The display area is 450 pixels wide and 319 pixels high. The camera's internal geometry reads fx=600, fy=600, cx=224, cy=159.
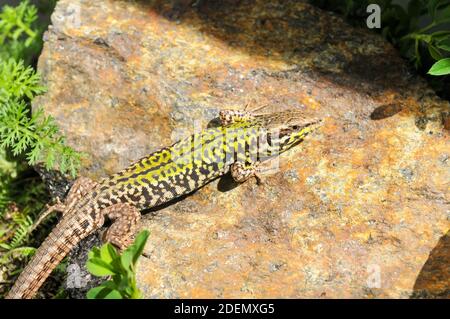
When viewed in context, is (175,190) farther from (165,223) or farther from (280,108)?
(280,108)

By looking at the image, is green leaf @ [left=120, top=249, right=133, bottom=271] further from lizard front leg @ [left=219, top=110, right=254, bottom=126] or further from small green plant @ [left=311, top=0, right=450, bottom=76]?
small green plant @ [left=311, top=0, right=450, bottom=76]

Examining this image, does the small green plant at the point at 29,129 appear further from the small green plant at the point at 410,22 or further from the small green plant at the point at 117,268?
the small green plant at the point at 410,22

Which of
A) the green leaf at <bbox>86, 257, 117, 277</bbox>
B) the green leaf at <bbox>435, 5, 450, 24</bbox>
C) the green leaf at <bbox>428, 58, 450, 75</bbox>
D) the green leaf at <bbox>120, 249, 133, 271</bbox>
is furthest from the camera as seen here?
the green leaf at <bbox>435, 5, 450, 24</bbox>

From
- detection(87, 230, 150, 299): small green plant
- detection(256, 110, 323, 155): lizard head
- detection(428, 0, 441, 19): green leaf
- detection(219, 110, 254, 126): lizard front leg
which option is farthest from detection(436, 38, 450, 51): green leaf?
detection(87, 230, 150, 299): small green plant

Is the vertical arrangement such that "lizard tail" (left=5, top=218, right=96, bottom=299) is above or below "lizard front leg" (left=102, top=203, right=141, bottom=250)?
below

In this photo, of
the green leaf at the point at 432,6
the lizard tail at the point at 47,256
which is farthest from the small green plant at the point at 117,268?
the green leaf at the point at 432,6

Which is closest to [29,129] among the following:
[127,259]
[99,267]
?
[99,267]
